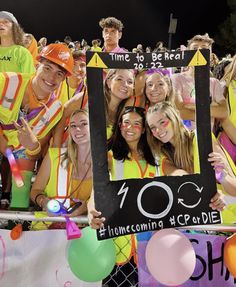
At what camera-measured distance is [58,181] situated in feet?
9.91

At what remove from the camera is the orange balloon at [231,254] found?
241cm

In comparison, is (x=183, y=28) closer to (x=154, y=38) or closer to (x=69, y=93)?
(x=154, y=38)

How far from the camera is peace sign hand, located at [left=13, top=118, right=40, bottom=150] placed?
317 cm

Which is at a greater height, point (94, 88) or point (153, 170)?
point (94, 88)

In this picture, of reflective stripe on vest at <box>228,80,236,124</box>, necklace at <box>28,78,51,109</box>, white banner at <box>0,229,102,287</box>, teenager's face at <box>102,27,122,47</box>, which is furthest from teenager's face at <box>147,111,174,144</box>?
teenager's face at <box>102,27,122,47</box>

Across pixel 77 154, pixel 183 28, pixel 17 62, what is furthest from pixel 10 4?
pixel 77 154

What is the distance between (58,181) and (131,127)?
85 cm

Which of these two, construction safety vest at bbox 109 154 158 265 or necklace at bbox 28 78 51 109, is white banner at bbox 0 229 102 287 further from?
necklace at bbox 28 78 51 109

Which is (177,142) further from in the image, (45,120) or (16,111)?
(16,111)

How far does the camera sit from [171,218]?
2.38 m

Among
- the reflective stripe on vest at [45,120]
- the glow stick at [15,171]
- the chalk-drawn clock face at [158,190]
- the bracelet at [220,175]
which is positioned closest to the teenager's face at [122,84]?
the chalk-drawn clock face at [158,190]

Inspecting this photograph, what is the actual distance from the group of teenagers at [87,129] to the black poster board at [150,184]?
1.8 inches

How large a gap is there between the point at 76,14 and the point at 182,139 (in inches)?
769

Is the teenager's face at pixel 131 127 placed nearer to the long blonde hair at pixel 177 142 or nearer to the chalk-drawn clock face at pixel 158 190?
the long blonde hair at pixel 177 142
